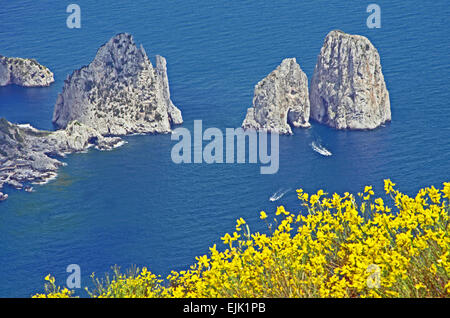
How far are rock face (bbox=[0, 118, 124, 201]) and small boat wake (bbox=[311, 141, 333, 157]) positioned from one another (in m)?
39.9

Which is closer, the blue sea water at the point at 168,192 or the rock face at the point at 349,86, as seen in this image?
the blue sea water at the point at 168,192

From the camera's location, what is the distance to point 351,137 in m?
183

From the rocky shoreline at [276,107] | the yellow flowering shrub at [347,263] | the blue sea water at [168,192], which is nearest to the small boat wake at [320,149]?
the blue sea water at [168,192]

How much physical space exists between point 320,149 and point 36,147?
56073 mm

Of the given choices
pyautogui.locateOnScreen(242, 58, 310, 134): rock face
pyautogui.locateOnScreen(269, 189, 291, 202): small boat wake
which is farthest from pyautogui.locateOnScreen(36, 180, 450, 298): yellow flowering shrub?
pyautogui.locateOnScreen(242, 58, 310, 134): rock face

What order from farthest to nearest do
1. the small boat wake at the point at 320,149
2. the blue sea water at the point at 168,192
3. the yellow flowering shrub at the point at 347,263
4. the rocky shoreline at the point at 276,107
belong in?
the rocky shoreline at the point at 276,107 < the small boat wake at the point at 320,149 < the blue sea water at the point at 168,192 < the yellow flowering shrub at the point at 347,263

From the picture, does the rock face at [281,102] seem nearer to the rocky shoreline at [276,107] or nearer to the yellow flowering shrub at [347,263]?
the rocky shoreline at [276,107]

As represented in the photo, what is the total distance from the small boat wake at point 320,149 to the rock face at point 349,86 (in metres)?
13.2

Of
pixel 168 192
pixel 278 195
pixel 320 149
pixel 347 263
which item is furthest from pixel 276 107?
pixel 347 263

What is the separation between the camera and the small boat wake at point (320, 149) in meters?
172

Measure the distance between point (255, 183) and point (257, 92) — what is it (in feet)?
115

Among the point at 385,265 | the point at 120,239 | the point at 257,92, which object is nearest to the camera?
the point at 385,265
